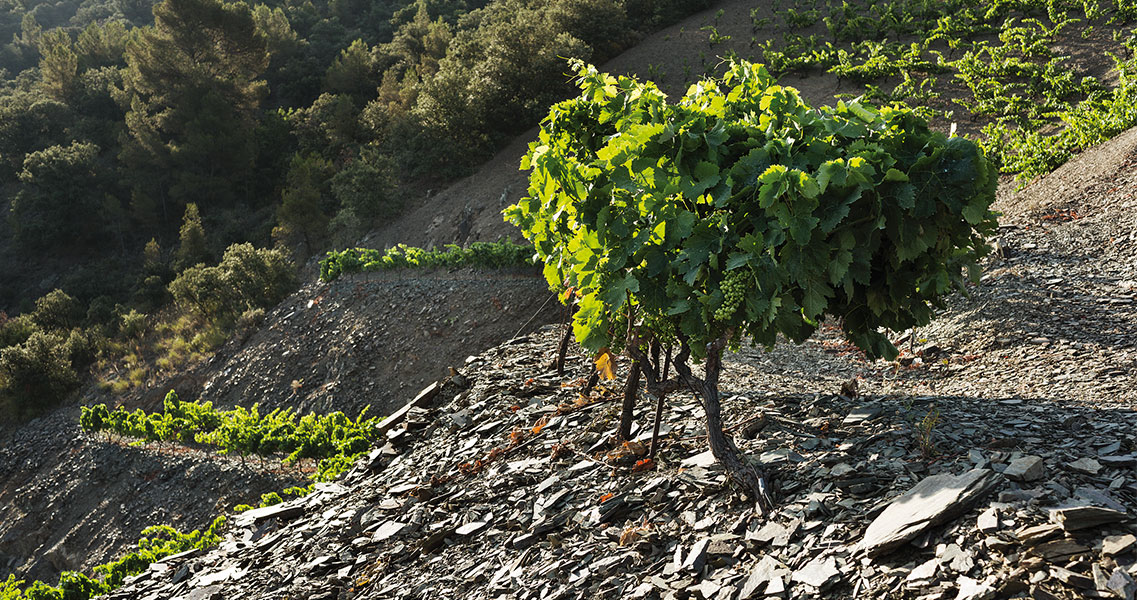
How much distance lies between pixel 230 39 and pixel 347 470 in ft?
110

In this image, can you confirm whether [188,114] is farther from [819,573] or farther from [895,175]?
[819,573]

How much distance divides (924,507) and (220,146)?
34642mm

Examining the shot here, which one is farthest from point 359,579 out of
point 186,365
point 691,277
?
point 186,365

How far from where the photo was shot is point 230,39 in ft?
115

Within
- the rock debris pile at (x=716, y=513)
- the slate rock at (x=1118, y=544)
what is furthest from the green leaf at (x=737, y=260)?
the slate rock at (x=1118, y=544)

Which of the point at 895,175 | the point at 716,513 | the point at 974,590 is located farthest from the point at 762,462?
the point at 895,175

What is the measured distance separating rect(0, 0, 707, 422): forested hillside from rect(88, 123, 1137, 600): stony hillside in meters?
13.2

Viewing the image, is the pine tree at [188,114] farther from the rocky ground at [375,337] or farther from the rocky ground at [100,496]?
the rocky ground at [100,496]

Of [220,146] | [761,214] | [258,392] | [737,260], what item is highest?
[220,146]

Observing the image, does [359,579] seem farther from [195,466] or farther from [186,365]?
[186,365]

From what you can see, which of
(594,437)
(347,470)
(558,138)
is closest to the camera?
(558,138)

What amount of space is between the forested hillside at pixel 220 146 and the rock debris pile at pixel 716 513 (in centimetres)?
1336

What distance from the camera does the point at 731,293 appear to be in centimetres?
388

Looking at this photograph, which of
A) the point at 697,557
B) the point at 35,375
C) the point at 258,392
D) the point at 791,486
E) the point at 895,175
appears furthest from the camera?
the point at 35,375
